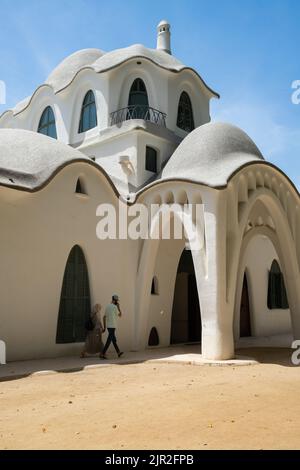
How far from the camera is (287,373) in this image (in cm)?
908

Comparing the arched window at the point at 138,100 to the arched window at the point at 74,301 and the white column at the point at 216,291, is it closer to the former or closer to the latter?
the white column at the point at 216,291

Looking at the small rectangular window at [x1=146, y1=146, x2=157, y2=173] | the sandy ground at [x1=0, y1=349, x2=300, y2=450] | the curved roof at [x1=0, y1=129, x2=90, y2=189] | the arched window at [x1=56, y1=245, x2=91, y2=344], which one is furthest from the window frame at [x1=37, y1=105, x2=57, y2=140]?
the sandy ground at [x1=0, y1=349, x2=300, y2=450]

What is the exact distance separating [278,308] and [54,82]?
1479 centimetres

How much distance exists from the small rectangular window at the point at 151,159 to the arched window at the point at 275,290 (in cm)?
746

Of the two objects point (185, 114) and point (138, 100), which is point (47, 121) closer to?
point (138, 100)

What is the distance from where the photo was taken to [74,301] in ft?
38.5

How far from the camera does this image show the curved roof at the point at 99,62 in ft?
59.7

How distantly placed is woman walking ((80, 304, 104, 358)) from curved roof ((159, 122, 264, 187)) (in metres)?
4.46

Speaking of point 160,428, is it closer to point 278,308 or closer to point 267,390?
point 267,390

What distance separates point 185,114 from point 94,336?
38.4 ft

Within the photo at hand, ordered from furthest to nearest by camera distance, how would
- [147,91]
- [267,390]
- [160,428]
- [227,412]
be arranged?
[147,91]
[267,390]
[227,412]
[160,428]

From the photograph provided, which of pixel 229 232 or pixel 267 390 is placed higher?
pixel 229 232

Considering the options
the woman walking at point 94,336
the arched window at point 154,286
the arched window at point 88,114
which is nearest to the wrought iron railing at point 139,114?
the arched window at point 88,114
